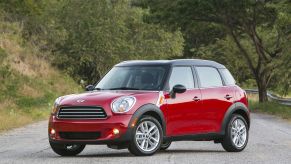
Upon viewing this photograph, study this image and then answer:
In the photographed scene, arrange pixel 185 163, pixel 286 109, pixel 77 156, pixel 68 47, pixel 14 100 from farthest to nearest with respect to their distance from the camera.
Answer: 1. pixel 68 47
2. pixel 286 109
3. pixel 14 100
4. pixel 77 156
5. pixel 185 163

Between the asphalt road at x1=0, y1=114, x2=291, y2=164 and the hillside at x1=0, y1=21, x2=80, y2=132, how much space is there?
5478 millimetres

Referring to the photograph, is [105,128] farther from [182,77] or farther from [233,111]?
[233,111]

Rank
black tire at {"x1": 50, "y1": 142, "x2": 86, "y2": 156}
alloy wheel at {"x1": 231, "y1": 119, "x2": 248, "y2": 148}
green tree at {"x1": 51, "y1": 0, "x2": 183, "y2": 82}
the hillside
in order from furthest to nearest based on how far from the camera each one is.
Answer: green tree at {"x1": 51, "y1": 0, "x2": 183, "y2": 82} → the hillside → alloy wheel at {"x1": 231, "y1": 119, "x2": 248, "y2": 148} → black tire at {"x1": 50, "y1": 142, "x2": 86, "y2": 156}

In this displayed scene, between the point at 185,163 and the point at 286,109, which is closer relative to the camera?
the point at 185,163

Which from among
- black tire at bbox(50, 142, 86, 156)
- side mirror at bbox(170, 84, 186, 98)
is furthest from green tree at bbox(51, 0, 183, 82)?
side mirror at bbox(170, 84, 186, 98)

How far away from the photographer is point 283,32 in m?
39.0

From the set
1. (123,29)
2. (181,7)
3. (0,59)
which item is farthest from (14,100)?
(123,29)

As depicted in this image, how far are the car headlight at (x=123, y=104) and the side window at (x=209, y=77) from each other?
1942 mm

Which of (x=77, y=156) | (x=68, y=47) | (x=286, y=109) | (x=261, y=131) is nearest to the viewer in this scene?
(x=77, y=156)

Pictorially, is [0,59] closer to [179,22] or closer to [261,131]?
[179,22]

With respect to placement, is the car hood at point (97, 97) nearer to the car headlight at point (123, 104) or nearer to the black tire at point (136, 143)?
the car headlight at point (123, 104)

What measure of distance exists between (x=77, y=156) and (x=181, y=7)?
25.9m

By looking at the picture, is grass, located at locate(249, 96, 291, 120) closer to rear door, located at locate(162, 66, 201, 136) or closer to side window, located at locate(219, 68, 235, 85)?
side window, located at locate(219, 68, 235, 85)

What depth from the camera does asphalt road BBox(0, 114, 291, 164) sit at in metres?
12.1
